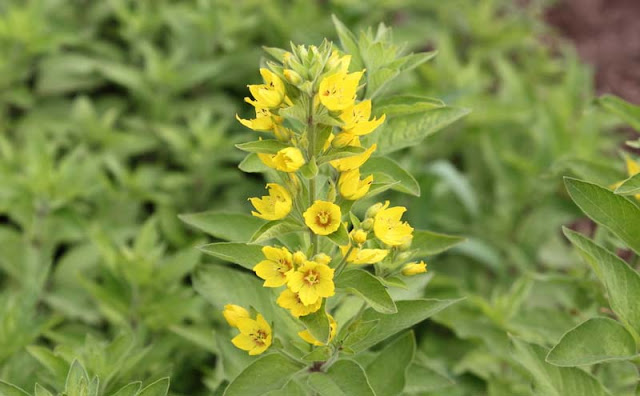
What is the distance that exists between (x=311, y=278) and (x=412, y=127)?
58 centimetres

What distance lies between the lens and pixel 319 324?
4.95ft

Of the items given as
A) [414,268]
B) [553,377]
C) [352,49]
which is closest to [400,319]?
[414,268]

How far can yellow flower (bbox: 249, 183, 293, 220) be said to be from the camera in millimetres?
1451

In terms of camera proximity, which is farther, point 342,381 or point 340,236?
point 342,381

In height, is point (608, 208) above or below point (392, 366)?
above

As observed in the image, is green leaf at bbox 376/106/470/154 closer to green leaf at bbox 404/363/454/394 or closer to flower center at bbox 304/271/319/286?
flower center at bbox 304/271/319/286

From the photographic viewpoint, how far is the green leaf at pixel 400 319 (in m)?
1.64

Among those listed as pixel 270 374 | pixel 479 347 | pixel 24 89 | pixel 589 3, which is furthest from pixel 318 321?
pixel 589 3

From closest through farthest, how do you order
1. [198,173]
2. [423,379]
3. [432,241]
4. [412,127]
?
[432,241]
[412,127]
[423,379]
[198,173]

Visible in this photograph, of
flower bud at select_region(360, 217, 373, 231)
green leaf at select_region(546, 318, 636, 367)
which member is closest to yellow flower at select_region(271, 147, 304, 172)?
flower bud at select_region(360, 217, 373, 231)

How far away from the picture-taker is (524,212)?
10.8 feet

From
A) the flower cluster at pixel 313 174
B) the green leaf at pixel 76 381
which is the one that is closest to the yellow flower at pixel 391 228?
the flower cluster at pixel 313 174

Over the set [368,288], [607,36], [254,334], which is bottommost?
[607,36]

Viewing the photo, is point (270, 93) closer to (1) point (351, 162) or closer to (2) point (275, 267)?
(1) point (351, 162)
